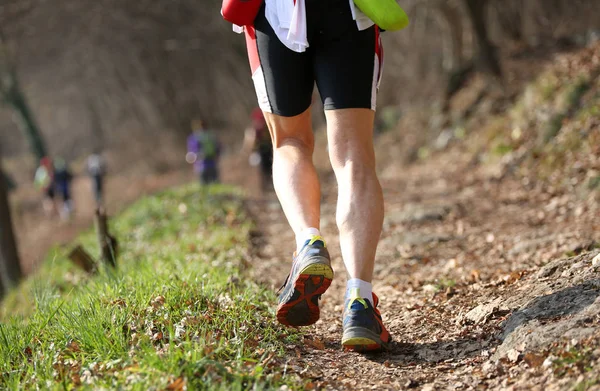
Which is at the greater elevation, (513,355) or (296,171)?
(296,171)

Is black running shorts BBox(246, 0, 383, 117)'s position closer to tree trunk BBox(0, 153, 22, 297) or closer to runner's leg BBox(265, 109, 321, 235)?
runner's leg BBox(265, 109, 321, 235)

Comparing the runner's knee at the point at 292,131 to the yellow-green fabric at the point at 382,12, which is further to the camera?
the runner's knee at the point at 292,131

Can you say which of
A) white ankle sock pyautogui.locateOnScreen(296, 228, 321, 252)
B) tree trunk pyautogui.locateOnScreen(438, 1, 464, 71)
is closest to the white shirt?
white ankle sock pyautogui.locateOnScreen(296, 228, 321, 252)

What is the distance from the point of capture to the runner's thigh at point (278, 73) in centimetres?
273

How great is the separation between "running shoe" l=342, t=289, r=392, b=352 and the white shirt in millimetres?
1023

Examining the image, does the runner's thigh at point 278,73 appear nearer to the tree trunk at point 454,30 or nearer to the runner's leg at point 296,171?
the runner's leg at point 296,171

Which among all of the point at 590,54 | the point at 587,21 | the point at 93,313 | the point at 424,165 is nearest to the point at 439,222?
the point at 93,313

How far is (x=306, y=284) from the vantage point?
2.55m

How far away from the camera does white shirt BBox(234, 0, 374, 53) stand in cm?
262

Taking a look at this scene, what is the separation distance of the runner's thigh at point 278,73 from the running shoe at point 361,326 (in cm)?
84

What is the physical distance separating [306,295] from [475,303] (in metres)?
0.93

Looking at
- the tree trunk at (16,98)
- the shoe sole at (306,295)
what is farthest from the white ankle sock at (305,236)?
the tree trunk at (16,98)

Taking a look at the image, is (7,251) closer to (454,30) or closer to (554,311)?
(554,311)

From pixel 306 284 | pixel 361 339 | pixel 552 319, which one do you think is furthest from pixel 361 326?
pixel 552 319
